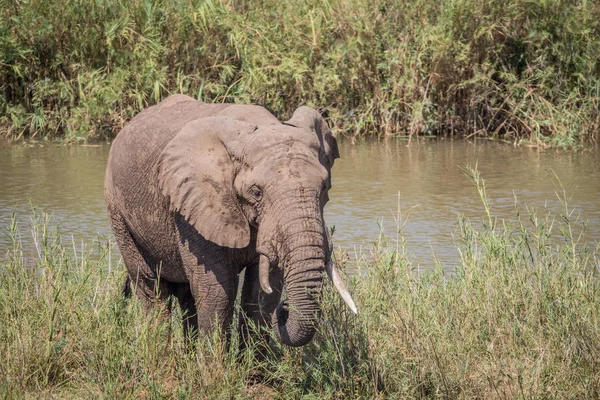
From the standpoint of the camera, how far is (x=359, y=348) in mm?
4773

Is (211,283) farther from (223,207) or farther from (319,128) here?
(319,128)

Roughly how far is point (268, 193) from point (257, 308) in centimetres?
95

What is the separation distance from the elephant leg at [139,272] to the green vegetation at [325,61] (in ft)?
23.6

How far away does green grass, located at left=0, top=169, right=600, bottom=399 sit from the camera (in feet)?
15.3

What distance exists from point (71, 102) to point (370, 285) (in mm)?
8140

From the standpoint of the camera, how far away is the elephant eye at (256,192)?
450 cm

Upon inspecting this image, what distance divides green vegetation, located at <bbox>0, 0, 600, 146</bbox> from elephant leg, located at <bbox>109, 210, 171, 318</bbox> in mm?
7198

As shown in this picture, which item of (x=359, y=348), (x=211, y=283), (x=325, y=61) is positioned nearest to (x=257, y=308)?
(x=211, y=283)

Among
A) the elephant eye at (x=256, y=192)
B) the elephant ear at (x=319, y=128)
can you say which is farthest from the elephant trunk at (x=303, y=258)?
the elephant ear at (x=319, y=128)

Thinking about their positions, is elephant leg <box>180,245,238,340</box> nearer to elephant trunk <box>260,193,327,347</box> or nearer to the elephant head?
the elephant head

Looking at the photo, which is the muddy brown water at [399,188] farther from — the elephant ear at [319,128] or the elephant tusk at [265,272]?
the elephant tusk at [265,272]

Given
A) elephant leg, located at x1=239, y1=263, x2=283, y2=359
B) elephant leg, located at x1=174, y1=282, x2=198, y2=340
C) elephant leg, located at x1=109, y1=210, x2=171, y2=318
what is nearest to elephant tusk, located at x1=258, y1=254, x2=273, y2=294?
elephant leg, located at x1=239, y1=263, x2=283, y2=359

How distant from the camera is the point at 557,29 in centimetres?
1306

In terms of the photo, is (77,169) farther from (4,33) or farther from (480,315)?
(480,315)
